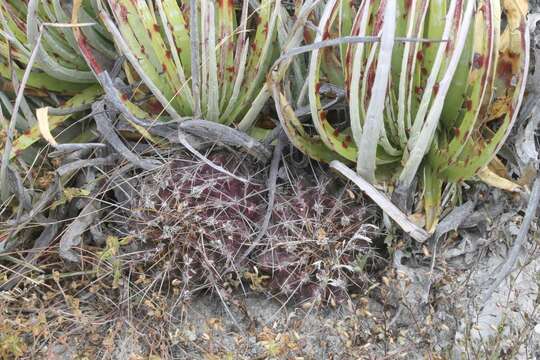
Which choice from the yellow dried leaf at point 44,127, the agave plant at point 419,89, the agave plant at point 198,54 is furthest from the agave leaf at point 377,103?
the yellow dried leaf at point 44,127

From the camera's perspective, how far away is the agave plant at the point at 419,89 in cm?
138

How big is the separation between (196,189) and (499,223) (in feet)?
2.15

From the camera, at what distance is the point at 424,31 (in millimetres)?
1502

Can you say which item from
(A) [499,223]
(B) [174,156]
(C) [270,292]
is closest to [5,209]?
(B) [174,156]

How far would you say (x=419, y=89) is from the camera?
4.93 ft

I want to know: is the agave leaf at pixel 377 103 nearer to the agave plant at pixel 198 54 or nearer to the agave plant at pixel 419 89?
the agave plant at pixel 419 89

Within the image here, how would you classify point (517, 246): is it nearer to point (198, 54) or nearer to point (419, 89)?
point (419, 89)

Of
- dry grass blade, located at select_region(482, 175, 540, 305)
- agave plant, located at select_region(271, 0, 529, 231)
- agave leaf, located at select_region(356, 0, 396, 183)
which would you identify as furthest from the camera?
dry grass blade, located at select_region(482, 175, 540, 305)

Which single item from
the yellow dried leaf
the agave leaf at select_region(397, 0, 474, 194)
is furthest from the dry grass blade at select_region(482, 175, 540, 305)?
the yellow dried leaf

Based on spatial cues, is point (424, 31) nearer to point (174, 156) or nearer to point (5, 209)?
point (174, 156)

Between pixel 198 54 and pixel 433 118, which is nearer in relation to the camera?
pixel 433 118

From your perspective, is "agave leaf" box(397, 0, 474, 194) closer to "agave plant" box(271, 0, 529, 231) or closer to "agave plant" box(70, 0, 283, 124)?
"agave plant" box(271, 0, 529, 231)

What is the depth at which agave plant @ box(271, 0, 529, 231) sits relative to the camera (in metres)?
1.38

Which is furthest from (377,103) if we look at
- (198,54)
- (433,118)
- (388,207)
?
(198,54)
